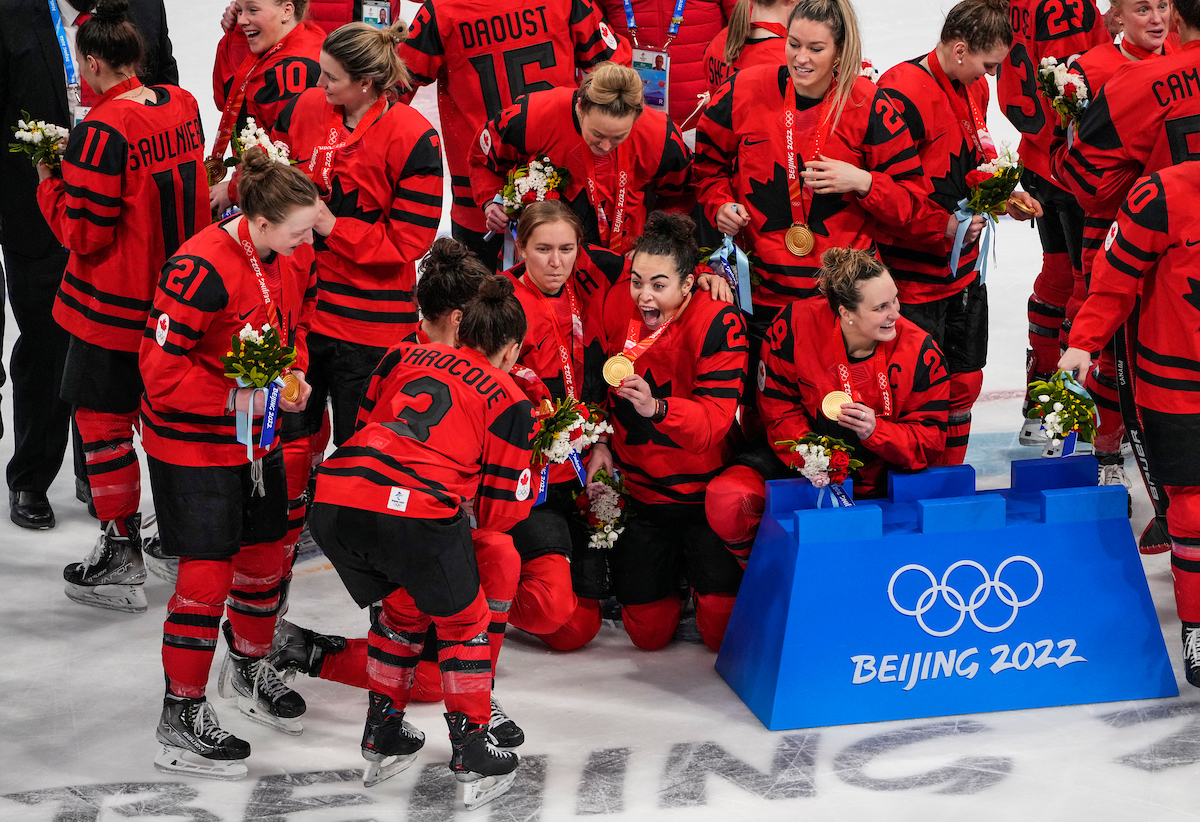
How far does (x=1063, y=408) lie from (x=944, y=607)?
67 cm

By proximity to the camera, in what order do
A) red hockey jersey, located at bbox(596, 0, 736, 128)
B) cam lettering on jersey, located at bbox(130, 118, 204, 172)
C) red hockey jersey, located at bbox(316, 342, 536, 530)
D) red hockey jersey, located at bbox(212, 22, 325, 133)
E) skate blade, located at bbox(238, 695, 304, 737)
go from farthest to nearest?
1. red hockey jersey, located at bbox(596, 0, 736, 128)
2. red hockey jersey, located at bbox(212, 22, 325, 133)
3. cam lettering on jersey, located at bbox(130, 118, 204, 172)
4. skate blade, located at bbox(238, 695, 304, 737)
5. red hockey jersey, located at bbox(316, 342, 536, 530)

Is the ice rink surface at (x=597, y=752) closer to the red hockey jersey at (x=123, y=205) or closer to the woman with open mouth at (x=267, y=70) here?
the red hockey jersey at (x=123, y=205)

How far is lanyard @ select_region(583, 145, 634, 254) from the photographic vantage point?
15.0 feet

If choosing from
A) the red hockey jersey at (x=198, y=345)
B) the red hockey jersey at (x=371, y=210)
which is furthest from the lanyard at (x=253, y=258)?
the red hockey jersey at (x=371, y=210)

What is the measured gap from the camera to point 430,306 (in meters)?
3.81

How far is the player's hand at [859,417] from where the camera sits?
13.1ft

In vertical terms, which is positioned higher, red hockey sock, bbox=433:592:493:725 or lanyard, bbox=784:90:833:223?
lanyard, bbox=784:90:833:223

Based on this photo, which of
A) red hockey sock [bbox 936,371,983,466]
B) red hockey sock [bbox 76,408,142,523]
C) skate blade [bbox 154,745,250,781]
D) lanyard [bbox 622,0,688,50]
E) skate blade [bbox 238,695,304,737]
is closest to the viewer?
skate blade [bbox 154,745,250,781]

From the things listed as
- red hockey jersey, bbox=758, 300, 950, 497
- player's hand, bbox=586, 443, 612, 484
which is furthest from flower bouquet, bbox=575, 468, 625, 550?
red hockey jersey, bbox=758, 300, 950, 497

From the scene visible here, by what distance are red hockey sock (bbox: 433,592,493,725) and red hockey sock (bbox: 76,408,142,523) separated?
160cm

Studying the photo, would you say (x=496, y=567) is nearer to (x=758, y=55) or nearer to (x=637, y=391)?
(x=637, y=391)

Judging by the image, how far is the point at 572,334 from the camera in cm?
435

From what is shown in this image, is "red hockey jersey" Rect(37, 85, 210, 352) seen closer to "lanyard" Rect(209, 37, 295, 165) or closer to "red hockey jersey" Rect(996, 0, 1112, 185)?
"lanyard" Rect(209, 37, 295, 165)

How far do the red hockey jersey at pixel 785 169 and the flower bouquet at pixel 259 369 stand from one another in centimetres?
165
